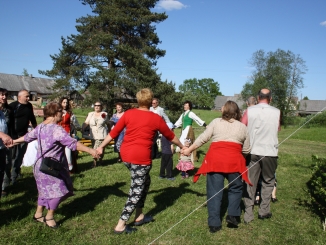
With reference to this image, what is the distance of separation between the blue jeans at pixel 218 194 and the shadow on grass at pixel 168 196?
115cm

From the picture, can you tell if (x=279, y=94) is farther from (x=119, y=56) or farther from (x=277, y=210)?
(x=277, y=210)

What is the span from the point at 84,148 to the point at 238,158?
7.35ft

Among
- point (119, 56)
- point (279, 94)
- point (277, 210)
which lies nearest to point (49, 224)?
point (277, 210)

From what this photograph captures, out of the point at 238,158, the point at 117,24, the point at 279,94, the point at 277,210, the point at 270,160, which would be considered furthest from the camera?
the point at 279,94

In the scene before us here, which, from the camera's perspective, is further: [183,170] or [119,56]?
[119,56]

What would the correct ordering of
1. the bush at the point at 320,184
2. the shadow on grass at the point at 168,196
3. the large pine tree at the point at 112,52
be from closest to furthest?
the bush at the point at 320,184 → the shadow on grass at the point at 168,196 → the large pine tree at the point at 112,52

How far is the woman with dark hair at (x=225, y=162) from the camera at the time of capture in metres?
4.46

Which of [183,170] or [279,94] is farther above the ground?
[279,94]

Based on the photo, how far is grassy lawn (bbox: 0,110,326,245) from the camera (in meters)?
4.22

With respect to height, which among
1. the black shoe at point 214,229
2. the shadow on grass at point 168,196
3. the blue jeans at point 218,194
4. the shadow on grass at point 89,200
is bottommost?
the shadow on grass at point 89,200

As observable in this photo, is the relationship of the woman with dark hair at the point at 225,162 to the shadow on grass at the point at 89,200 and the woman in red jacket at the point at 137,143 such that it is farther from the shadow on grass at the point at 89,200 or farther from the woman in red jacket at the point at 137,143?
the shadow on grass at the point at 89,200

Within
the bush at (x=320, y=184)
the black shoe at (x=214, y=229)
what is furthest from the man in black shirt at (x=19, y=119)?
the bush at (x=320, y=184)

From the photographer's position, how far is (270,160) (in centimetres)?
496

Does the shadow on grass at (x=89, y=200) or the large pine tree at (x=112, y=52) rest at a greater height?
the large pine tree at (x=112, y=52)
